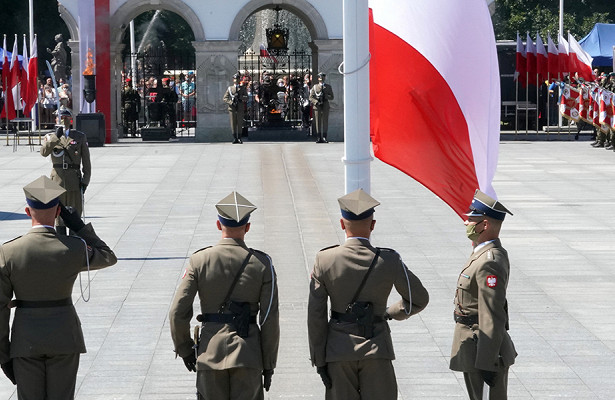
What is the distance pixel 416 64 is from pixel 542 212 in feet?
37.4

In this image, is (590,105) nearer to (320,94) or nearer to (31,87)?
(320,94)

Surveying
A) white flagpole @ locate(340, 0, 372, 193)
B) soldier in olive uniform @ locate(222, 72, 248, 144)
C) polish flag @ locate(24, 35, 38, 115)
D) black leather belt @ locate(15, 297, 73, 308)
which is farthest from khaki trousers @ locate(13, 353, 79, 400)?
soldier in olive uniform @ locate(222, 72, 248, 144)

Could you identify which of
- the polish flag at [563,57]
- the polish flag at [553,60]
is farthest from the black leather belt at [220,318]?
the polish flag at [553,60]

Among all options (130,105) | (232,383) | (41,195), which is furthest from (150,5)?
(232,383)

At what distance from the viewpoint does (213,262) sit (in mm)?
6574

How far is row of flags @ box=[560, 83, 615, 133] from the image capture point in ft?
101

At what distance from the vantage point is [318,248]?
14672mm

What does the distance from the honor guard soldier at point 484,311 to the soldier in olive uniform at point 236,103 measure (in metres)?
26.1

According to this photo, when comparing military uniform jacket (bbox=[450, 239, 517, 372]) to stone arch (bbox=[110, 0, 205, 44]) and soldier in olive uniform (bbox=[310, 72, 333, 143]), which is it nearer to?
soldier in olive uniform (bbox=[310, 72, 333, 143])

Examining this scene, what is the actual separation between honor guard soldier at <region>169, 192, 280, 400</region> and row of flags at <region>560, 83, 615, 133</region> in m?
25.1

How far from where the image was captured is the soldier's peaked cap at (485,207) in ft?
22.6

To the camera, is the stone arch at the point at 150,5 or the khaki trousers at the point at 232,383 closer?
the khaki trousers at the point at 232,383

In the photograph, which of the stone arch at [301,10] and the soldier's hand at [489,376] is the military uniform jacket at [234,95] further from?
the soldier's hand at [489,376]

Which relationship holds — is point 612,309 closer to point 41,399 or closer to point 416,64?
point 416,64
